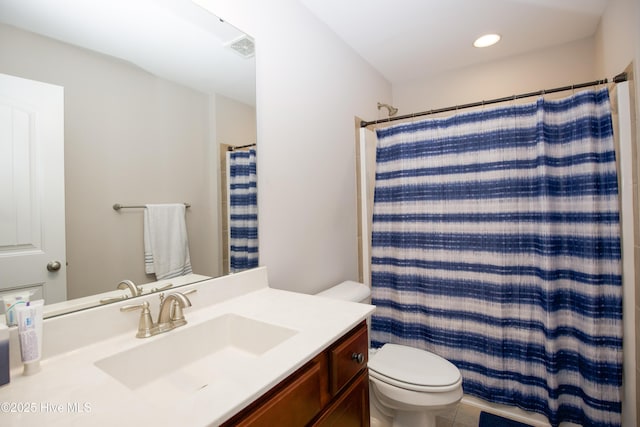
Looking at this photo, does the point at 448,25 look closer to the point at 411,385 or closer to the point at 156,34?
the point at 156,34

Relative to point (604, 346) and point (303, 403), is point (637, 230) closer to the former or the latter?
point (604, 346)

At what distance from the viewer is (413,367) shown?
1428 millimetres

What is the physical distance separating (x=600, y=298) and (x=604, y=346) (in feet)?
0.73

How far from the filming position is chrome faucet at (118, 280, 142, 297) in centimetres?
95

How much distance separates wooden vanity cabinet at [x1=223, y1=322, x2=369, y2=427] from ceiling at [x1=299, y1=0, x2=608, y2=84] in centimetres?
174

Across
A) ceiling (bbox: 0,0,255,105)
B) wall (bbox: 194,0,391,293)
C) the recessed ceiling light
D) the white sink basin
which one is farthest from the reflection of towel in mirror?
the recessed ceiling light

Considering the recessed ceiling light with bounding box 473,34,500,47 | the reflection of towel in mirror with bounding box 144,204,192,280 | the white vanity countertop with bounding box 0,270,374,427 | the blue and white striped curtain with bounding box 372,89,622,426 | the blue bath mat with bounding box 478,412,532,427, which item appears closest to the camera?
the white vanity countertop with bounding box 0,270,374,427

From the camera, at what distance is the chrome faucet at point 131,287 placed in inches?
37.6

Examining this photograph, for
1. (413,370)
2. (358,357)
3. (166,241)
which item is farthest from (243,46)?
(413,370)

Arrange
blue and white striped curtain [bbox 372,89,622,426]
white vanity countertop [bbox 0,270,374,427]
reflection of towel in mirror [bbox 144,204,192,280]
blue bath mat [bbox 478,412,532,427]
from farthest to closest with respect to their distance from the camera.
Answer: blue bath mat [bbox 478,412,532,427] < blue and white striped curtain [bbox 372,89,622,426] < reflection of towel in mirror [bbox 144,204,192,280] < white vanity countertop [bbox 0,270,374,427]

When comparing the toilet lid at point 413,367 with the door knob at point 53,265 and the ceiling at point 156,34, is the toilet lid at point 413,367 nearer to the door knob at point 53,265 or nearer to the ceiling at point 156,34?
the door knob at point 53,265

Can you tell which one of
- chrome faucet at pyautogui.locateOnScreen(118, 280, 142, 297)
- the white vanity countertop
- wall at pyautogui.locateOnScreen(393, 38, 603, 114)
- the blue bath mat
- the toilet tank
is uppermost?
wall at pyautogui.locateOnScreen(393, 38, 603, 114)

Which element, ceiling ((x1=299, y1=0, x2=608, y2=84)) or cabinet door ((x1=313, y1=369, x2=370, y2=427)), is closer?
cabinet door ((x1=313, y1=369, x2=370, y2=427))

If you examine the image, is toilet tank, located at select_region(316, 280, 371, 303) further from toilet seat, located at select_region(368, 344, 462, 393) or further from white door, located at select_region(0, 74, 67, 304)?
white door, located at select_region(0, 74, 67, 304)
